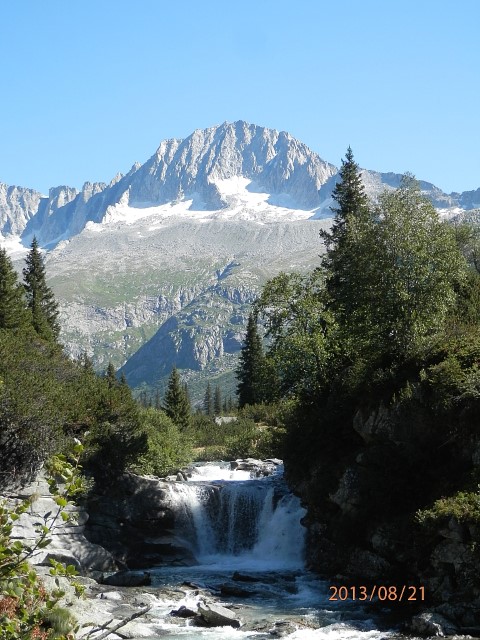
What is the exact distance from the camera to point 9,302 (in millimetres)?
56531

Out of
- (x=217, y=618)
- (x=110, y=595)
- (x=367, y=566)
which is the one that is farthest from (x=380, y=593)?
(x=110, y=595)

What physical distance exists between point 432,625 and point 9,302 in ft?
154

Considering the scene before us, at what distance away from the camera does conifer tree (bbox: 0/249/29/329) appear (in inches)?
2169

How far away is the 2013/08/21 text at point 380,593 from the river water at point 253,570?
575 mm

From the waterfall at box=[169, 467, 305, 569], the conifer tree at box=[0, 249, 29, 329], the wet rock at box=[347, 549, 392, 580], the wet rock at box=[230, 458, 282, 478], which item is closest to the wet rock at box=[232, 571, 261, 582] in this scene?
the wet rock at box=[347, 549, 392, 580]

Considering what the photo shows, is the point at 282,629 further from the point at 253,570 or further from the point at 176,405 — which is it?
the point at 176,405

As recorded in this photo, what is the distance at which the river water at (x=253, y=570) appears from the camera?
70.0 feet

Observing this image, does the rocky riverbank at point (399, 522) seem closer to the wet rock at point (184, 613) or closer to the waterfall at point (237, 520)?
the waterfall at point (237, 520)

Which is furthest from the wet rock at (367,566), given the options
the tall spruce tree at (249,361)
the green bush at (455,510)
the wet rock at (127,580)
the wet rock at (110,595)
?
the tall spruce tree at (249,361)

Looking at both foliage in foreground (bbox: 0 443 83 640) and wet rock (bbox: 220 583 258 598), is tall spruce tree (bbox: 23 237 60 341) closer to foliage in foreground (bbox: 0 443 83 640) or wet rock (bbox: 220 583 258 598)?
wet rock (bbox: 220 583 258 598)

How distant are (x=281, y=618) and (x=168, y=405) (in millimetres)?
60246

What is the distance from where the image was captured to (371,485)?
27016mm

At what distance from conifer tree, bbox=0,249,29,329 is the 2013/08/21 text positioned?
38.1 metres

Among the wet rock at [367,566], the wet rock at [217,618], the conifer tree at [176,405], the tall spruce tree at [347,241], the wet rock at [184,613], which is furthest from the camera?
the conifer tree at [176,405]
